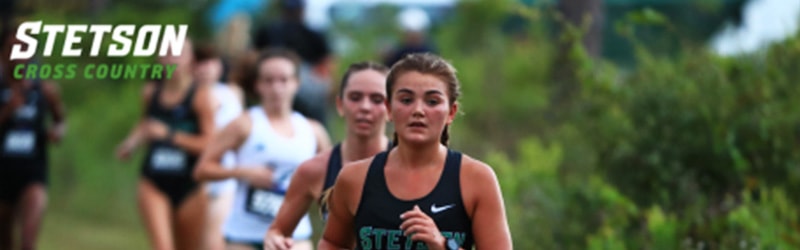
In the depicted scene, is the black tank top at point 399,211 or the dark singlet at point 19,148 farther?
the dark singlet at point 19,148

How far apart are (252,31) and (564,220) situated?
10.8m

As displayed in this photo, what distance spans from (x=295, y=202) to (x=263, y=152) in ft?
7.64

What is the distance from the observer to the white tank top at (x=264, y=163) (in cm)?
805

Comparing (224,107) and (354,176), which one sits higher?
(224,107)

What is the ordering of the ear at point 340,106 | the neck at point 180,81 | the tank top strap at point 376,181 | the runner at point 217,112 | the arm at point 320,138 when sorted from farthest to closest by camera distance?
the neck at point 180,81 → the runner at point 217,112 → the arm at point 320,138 → the ear at point 340,106 → the tank top strap at point 376,181

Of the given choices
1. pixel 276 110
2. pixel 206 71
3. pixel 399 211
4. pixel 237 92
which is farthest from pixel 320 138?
pixel 399 211

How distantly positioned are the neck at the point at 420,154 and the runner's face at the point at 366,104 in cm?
177

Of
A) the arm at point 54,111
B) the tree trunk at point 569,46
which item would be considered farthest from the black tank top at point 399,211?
the arm at point 54,111

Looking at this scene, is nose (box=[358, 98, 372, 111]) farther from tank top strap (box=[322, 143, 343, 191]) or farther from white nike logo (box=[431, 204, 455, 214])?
white nike logo (box=[431, 204, 455, 214])

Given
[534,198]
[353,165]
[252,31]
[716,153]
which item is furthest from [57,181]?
[353,165]

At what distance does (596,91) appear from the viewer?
9.00 m

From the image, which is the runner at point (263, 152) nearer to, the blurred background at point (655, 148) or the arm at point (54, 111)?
the blurred background at point (655, 148)

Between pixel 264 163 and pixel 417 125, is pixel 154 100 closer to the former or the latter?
pixel 264 163

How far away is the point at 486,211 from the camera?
4512 mm
